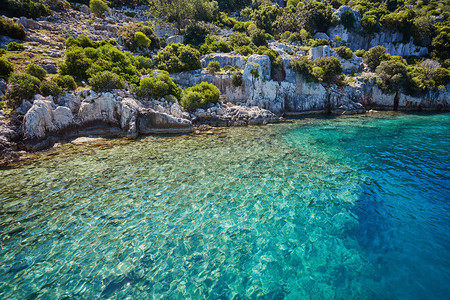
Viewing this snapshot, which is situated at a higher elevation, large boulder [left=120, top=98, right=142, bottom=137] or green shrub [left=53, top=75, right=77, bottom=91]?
green shrub [left=53, top=75, right=77, bottom=91]

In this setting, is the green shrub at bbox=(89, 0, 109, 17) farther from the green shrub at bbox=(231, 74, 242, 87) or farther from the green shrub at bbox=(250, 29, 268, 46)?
the green shrub at bbox=(231, 74, 242, 87)

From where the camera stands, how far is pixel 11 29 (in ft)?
103

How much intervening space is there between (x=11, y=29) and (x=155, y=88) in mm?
29541

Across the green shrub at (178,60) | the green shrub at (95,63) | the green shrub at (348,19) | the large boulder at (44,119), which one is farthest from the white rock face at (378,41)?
the large boulder at (44,119)

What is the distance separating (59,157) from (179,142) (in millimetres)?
11114

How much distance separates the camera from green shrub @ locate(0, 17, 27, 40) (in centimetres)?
3052

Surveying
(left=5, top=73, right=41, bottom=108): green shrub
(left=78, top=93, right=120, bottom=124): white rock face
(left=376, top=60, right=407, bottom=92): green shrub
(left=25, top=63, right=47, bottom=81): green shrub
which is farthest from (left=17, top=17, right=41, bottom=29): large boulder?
(left=376, top=60, right=407, bottom=92): green shrub

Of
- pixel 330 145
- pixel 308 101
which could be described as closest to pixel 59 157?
pixel 330 145

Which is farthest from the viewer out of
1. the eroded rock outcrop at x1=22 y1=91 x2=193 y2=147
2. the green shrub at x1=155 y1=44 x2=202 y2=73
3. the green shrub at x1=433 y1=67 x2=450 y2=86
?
the green shrub at x1=433 y1=67 x2=450 y2=86

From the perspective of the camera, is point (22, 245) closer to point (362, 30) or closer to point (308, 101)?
point (308, 101)

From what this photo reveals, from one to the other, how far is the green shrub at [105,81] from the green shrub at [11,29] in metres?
23.7

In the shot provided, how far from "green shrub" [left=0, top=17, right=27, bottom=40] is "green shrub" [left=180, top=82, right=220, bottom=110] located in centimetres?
3140

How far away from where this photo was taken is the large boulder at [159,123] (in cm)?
2470

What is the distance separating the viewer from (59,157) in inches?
660
